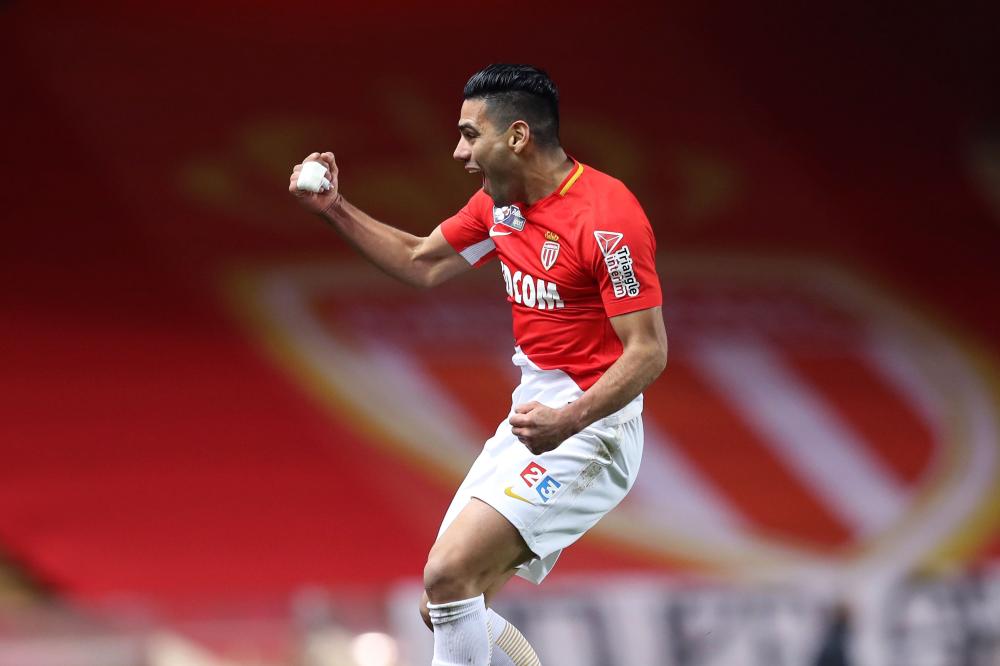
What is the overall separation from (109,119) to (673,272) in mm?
3500

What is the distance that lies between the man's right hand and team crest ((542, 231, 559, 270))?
2.27 ft

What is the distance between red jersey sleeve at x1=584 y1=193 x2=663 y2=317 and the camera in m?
4.17

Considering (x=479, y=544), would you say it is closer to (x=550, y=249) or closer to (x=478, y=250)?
(x=550, y=249)

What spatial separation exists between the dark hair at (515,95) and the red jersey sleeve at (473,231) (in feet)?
1.35

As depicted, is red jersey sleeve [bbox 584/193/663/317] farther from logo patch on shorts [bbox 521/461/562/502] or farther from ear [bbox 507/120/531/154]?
logo patch on shorts [bbox 521/461/562/502]

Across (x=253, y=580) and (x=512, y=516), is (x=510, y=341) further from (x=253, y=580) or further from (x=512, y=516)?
(x=512, y=516)

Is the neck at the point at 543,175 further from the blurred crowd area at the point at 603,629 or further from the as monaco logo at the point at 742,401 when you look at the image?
the as monaco logo at the point at 742,401

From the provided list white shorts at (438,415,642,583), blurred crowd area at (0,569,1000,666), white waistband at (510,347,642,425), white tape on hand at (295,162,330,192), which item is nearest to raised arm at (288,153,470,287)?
white tape on hand at (295,162,330,192)

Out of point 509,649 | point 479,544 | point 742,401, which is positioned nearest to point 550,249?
point 479,544

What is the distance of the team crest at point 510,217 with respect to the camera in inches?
177

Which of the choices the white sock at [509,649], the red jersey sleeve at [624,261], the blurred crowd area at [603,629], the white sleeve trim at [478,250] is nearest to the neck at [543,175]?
the red jersey sleeve at [624,261]

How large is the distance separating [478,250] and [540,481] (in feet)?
2.73

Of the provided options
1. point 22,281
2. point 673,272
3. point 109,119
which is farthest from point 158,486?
point 673,272

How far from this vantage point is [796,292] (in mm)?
9531
